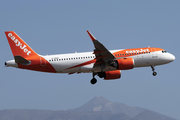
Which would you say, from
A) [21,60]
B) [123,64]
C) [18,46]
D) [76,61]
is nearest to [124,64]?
[123,64]

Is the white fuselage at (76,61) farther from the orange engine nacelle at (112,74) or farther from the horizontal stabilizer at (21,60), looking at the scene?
the horizontal stabilizer at (21,60)

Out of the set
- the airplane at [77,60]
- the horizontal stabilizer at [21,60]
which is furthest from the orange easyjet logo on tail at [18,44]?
the horizontal stabilizer at [21,60]

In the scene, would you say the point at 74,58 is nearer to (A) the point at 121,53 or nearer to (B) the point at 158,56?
(A) the point at 121,53

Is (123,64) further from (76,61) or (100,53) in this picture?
(76,61)

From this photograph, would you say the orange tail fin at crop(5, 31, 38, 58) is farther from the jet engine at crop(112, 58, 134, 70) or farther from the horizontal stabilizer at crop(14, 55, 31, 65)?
the jet engine at crop(112, 58, 134, 70)

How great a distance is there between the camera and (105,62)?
182 ft

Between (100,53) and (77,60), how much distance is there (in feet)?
15.7

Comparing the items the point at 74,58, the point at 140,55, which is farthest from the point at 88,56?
the point at 140,55

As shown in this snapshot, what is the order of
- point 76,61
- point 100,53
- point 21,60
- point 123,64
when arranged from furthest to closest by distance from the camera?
point 76,61 → point 123,64 → point 21,60 → point 100,53

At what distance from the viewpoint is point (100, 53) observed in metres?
53.3

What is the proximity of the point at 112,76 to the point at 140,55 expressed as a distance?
22.1 ft

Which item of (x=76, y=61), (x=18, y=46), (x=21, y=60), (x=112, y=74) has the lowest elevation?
(x=112, y=74)

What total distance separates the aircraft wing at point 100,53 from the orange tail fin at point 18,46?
37.3ft

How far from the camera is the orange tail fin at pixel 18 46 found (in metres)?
55.7
